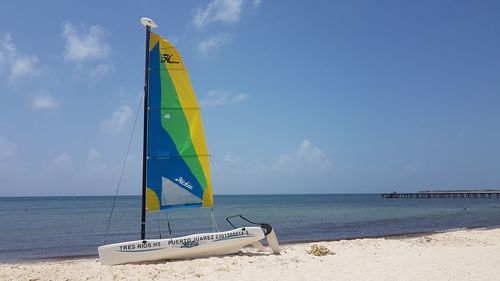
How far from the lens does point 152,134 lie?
1160 cm

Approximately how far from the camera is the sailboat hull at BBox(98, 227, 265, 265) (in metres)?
10.9

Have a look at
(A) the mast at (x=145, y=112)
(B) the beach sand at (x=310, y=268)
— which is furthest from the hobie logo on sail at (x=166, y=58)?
(B) the beach sand at (x=310, y=268)

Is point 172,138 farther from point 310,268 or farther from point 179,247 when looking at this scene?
point 310,268

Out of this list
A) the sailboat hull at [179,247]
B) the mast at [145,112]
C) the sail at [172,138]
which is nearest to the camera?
the sailboat hull at [179,247]

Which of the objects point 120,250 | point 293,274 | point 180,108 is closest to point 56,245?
point 120,250

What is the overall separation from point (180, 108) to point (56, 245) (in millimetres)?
12611

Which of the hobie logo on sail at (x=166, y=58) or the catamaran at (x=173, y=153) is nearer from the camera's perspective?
the catamaran at (x=173, y=153)

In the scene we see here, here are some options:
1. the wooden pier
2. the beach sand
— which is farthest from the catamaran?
the wooden pier

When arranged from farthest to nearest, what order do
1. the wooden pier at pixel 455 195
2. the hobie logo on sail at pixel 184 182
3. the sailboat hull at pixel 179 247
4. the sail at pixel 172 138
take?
the wooden pier at pixel 455 195 < the hobie logo on sail at pixel 184 182 < the sail at pixel 172 138 < the sailboat hull at pixel 179 247

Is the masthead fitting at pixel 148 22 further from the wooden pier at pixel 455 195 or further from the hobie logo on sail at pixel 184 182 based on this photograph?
the wooden pier at pixel 455 195

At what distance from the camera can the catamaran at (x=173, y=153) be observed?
37.8ft

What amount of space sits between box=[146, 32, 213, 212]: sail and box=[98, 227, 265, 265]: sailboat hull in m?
0.93

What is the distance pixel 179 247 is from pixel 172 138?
9.60 feet

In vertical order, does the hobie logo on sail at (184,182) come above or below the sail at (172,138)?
below
